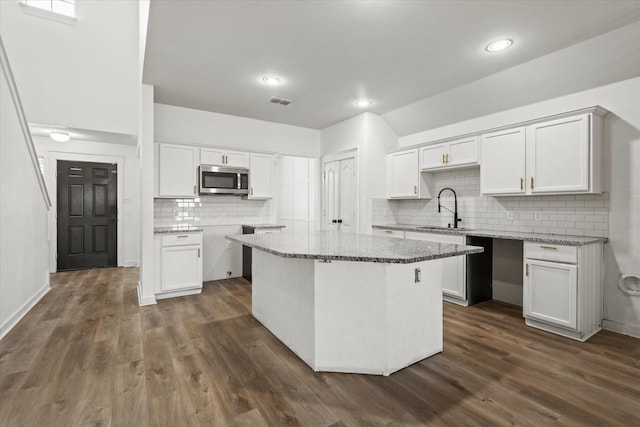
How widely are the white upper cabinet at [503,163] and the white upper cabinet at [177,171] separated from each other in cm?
386

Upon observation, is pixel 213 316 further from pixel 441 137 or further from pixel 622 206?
pixel 622 206

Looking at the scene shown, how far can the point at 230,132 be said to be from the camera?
200 inches

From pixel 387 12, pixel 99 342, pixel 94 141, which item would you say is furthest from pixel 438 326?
pixel 94 141

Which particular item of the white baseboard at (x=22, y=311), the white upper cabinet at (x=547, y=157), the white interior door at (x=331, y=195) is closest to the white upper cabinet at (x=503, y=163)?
the white upper cabinet at (x=547, y=157)

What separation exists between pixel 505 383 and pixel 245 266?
395 cm

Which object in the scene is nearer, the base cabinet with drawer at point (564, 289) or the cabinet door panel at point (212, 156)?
the base cabinet with drawer at point (564, 289)

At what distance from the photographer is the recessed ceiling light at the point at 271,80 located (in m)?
3.64

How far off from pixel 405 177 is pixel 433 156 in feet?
1.73

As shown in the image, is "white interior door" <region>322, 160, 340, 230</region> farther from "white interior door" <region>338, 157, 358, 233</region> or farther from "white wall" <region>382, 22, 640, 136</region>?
"white wall" <region>382, 22, 640, 136</region>

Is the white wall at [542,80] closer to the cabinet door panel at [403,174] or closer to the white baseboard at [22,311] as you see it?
the cabinet door panel at [403,174]

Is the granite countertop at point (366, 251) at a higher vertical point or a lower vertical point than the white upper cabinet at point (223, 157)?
lower

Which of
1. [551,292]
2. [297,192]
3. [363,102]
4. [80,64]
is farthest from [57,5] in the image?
[551,292]

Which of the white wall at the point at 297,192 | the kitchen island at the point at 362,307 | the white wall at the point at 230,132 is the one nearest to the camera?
the kitchen island at the point at 362,307

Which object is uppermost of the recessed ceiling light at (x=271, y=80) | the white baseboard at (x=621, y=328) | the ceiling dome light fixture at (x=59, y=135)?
the recessed ceiling light at (x=271, y=80)
